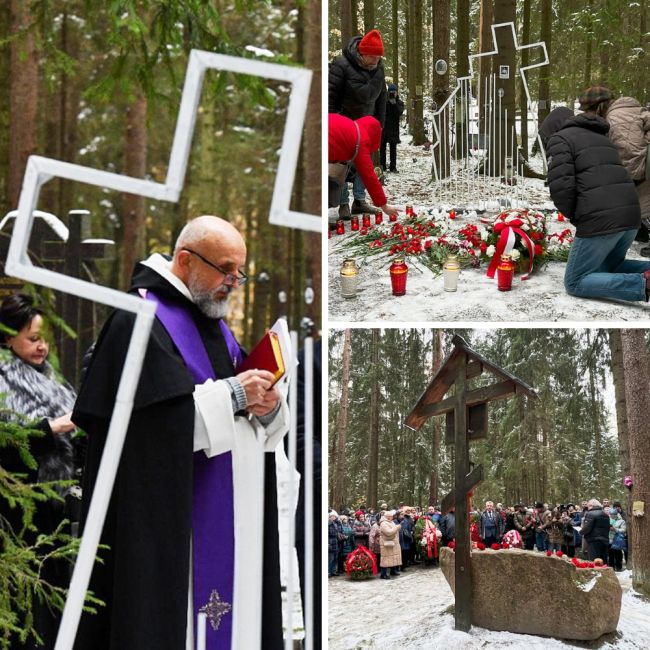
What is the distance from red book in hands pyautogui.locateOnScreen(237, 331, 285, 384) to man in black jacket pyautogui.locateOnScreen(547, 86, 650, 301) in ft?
8.90

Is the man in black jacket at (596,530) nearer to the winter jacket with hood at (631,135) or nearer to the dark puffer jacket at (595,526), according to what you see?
the dark puffer jacket at (595,526)

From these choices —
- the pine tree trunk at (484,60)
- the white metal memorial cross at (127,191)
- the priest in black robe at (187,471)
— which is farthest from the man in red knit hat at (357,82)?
the white metal memorial cross at (127,191)

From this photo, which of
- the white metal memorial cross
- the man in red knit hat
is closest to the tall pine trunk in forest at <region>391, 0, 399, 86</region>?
the man in red knit hat

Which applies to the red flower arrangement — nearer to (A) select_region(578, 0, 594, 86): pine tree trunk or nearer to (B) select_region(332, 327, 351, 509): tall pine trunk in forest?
(B) select_region(332, 327, 351, 509): tall pine trunk in forest

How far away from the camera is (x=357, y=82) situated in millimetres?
5684

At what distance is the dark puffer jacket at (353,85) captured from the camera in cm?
562

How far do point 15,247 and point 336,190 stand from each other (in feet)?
11.4

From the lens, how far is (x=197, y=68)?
2.48m

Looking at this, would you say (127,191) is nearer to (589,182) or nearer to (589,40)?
(589,182)

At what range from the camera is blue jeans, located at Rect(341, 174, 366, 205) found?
19.4 ft

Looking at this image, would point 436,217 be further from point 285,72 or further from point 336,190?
point 285,72

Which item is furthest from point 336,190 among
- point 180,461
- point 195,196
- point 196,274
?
point 195,196

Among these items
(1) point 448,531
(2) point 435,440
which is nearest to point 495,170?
(2) point 435,440

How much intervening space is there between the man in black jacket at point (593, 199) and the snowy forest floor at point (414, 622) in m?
2.05
